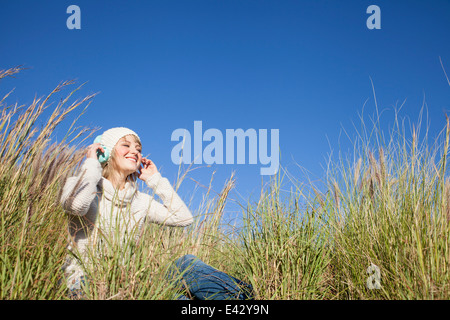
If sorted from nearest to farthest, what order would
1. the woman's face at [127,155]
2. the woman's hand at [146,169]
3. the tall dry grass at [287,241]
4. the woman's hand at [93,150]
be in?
the tall dry grass at [287,241], the woman's hand at [93,150], the woman's face at [127,155], the woman's hand at [146,169]

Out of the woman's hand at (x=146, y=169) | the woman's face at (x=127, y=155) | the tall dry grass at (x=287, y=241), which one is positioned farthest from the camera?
the woman's hand at (x=146, y=169)

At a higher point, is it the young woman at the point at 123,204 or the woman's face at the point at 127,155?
the woman's face at the point at 127,155

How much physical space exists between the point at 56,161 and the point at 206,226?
1.65 m

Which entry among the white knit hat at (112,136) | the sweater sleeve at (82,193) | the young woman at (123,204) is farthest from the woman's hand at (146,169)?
the sweater sleeve at (82,193)

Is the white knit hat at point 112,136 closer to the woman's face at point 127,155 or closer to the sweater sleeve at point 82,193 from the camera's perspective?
the woman's face at point 127,155

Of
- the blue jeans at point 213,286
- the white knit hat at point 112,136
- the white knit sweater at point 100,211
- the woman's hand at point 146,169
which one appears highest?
the white knit hat at point 112,136

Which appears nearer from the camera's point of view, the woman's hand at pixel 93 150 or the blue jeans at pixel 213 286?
the blue jeans at pixel 213 286

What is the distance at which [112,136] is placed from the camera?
9.61ft

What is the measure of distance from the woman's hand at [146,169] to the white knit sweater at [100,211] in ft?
0.17

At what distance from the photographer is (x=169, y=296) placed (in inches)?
68.9

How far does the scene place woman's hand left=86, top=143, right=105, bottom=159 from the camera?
2691 millimetres

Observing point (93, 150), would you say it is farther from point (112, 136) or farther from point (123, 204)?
point (123, 204)

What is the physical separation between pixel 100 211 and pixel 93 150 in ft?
1.91

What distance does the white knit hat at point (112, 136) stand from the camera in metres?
2.91
